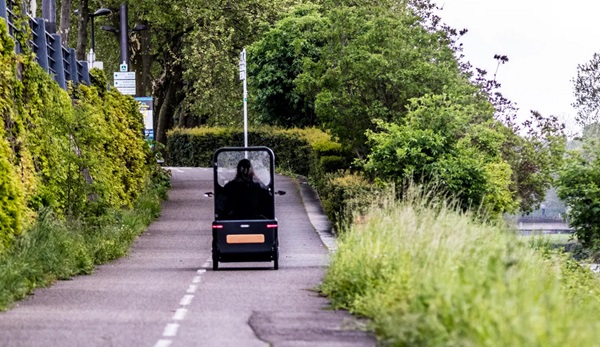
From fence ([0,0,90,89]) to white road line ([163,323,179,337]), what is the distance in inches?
462

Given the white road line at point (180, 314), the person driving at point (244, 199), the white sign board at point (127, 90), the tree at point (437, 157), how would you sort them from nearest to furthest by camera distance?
the white road line at point (180, 314)
the person driving at point (244, 199)
the tree at point (437, 157)
the white sign board at point (127, 90)

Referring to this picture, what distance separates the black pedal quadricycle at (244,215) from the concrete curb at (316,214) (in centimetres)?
619

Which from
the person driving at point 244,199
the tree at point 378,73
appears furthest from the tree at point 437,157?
the person driving at point 244,199

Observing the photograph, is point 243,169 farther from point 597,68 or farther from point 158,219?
point 597,68

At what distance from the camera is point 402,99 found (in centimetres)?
4250

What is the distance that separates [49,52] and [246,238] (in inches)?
405

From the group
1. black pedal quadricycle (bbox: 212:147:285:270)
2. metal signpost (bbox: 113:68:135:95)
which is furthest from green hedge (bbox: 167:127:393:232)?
metal signpost (bbox: 113:68:135:95)

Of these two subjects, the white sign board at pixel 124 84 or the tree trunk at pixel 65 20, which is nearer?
the white sign board at pixel 124 84

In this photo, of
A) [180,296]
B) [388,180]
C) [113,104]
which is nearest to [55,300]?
[180,296]

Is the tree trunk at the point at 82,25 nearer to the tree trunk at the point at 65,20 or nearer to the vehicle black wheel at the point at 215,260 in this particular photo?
the tree trunk at the point at 65,20

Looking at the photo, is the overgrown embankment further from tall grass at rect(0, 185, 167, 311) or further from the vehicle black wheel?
the vehicle black wheel

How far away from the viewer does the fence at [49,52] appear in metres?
26.5

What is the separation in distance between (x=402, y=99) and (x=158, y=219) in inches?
337

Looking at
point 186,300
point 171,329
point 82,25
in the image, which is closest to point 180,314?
point 171,329
